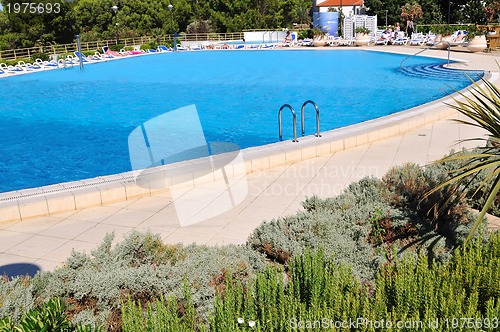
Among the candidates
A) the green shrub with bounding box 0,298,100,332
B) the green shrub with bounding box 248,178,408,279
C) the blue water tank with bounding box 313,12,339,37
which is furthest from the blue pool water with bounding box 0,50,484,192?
the blue water tank with bounding box 313,12,339,37

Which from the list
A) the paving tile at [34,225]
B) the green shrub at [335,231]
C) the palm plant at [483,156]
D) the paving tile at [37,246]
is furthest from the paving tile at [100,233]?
the palm plant at [483,156]

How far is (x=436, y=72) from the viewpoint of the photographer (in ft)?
65.5

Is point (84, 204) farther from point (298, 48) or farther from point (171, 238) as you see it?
point (298, 48)

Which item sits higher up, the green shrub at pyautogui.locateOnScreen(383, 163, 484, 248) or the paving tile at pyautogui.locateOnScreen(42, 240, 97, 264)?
the green shrub at pyautogui.locateOnScreen(383, 163, 484, 248)

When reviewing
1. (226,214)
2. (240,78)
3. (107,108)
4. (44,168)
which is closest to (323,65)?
(240,78)

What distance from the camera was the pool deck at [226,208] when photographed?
5.80m

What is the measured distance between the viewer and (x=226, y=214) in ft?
21.4

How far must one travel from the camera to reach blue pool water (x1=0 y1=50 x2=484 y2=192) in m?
12.1

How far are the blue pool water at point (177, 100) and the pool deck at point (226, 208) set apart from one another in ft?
5.08

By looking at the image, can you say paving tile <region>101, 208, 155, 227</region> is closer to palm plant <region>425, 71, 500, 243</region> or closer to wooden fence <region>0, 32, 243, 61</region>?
palm plant <region>425, 71, 500, 243</region>
